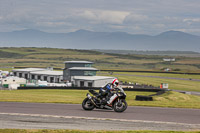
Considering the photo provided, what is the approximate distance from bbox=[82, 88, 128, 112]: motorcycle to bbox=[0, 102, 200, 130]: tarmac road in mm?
340

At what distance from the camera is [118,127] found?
13.5 metres

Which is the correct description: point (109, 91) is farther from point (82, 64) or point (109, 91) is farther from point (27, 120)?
point (82, 64)

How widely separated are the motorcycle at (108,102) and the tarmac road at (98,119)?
340 mm

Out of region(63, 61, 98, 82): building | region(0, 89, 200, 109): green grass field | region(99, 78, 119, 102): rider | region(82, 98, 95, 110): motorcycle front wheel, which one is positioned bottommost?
region(0, 89, 200, 109): green grass field

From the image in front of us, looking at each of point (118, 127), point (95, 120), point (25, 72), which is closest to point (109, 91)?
point (95, 120)

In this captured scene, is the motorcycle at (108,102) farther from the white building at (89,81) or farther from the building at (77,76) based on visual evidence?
the building at (77,76)

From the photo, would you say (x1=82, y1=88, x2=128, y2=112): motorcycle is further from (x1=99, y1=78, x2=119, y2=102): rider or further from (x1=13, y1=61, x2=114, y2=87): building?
(x1=13, y1=61, x2=114, y2=87): building

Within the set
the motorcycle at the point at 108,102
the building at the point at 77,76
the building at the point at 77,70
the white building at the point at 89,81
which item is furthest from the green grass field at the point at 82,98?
the building at the point at 77,70

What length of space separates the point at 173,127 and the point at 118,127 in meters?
2.70

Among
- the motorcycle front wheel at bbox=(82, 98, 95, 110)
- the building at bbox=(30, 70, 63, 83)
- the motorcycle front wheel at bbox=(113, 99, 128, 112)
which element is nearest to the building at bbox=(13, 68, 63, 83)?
the building at bbox=(30, 70, 63, 83)

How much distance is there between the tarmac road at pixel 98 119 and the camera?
1366cm

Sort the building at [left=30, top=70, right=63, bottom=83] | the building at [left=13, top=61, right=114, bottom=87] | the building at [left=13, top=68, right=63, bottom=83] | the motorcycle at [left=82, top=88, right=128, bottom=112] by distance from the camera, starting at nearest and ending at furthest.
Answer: the motorcycle at [left=82, top=88, right=128, bottom=112]
the building at [left=13, top=61, right=114, bottom=87]
the building at [left=30, top=70, right=63, bottom=83]
the building at [left=13, top=68, right=63, bottom=83]

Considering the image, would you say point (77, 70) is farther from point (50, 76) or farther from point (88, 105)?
point (88, 105)

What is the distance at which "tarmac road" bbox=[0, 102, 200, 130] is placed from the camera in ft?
44.8
